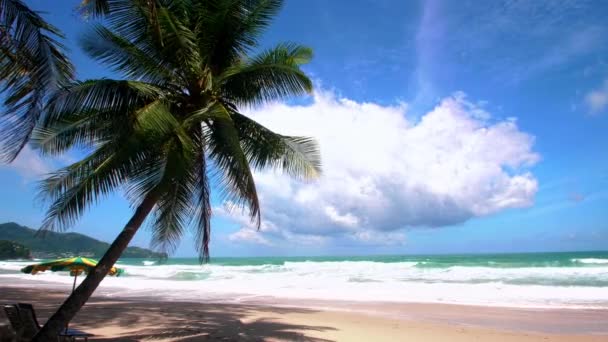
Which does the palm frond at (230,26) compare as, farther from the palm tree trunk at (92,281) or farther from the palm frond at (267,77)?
the palm tree trunk at (92,281)

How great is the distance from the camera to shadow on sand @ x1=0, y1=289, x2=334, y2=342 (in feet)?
24.6

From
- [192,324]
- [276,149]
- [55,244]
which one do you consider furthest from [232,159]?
[55,244]

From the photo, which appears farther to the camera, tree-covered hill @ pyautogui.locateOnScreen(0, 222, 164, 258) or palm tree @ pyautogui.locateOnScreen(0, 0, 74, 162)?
tree-covered hill @ pyautogui.locateOnScreen(0, 222, 164, 258)

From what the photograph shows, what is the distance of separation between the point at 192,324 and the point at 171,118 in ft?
17.2

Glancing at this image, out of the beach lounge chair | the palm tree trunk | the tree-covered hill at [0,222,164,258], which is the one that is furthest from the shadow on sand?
the tree-covered hill at [0,222,164,258]

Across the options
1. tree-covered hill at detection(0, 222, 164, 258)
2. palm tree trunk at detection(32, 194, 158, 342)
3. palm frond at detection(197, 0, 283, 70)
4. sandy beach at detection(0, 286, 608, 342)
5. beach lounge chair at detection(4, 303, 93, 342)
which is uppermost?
palm frond at detection(197, 0, 283, 70)

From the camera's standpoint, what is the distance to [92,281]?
5.21 m

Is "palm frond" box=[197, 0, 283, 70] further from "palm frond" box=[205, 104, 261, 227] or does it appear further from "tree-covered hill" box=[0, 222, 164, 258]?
"tree-covered hill" box=[0, 222, 164, 258]

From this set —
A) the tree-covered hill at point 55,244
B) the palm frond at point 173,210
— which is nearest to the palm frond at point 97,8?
the palm frond at point 173,210

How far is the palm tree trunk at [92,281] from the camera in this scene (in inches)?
193

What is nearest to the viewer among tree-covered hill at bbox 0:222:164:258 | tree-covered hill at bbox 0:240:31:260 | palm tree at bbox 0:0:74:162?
palm tree at bbox 0:0:74:162

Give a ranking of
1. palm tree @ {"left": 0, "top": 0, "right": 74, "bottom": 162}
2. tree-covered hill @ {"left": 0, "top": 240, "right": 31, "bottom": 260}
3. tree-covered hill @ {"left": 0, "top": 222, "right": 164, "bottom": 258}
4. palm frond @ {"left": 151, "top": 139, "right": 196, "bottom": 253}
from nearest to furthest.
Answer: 1. palm tree @ {"left": 0, "top": 0, "right": 74, "bottom": 162}
2. palm frond @ {"left": 151, "top": 139, "right": 196, "bottom": 253}
3. tree-covered hill @ {"left": 0, "top": 240, "right": 31, "bottom": 260}
4. tree-covered hill @ {"left": 0, "top": 222, "right": 164, "bottom": 258}

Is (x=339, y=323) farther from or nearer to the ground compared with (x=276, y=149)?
nearer to the ground

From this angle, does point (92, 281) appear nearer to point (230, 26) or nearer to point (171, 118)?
point (171, 118)
